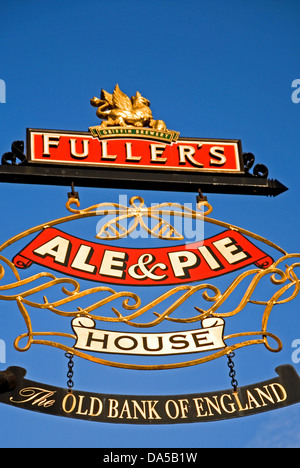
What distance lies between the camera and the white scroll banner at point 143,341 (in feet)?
23.1

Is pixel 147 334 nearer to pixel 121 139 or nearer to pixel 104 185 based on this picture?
pixel 104 185

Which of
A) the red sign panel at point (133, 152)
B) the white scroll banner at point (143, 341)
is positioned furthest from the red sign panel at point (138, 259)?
the red sign panel at point (133, 152)

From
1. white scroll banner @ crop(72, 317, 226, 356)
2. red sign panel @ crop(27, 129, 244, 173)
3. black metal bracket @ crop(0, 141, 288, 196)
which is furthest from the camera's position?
red sign panel @ crop(27, 129, 244, 173)

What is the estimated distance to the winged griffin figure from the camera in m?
8.84

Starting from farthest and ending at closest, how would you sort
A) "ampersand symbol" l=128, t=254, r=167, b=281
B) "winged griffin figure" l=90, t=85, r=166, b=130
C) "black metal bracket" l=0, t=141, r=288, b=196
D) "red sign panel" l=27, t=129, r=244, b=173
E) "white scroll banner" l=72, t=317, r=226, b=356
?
"winged griffin figure" l=90, t=85, r=166, b=130
"red sign panel" l=27, t=129, r=244, b=173
"black metal bracket" l=0, t=141, r=288, b=196
"ampersand symbol" l=128, t=254, r=167, b=281
"white scroll banner" l=72, t=317, r=226, b=356

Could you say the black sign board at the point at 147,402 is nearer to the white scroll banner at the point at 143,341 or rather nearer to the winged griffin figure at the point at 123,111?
the white scroll banner at the point at 143,341

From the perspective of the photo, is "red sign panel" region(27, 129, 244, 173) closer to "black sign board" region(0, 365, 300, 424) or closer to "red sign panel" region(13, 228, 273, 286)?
"red sign panel" region(13, 228, 273, 286)

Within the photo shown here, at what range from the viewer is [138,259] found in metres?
7.74

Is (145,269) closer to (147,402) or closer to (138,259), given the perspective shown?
Result: (138,259)

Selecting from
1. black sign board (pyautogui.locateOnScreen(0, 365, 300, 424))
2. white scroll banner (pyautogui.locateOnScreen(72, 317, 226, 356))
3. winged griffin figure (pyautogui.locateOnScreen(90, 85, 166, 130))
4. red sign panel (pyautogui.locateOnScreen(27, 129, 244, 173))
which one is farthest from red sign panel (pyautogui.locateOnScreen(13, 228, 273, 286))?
winged griffin figure (pyautogui.locateOnScreen(90, 85, 166, 130))

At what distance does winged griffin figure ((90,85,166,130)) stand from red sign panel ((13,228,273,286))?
1.57 metres

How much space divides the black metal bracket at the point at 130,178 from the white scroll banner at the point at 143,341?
1600mm

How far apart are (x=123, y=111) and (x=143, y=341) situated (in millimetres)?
2875
